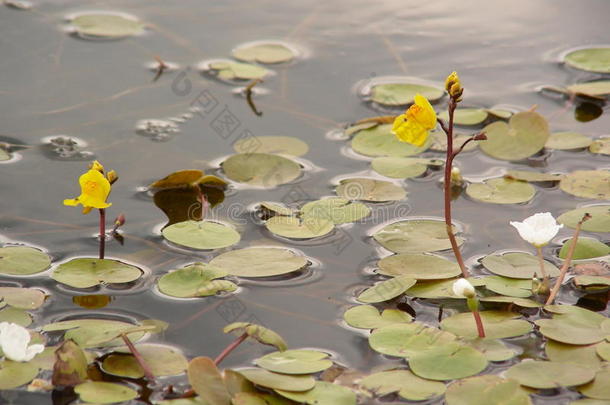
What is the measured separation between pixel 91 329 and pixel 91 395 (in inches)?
8.1

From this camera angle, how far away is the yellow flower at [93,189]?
2.05 metres

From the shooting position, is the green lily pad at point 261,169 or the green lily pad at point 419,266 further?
the green lily pad at point 261,169

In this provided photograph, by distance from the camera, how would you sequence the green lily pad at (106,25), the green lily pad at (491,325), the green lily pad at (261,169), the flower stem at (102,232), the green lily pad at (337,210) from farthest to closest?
1. the green lily pad at (106,25)
2. the green lily pad at (261,169)
3. the green lily pad at (337,210)
4. the flower stem at (102,232)
5. the green lily pad at (491,325)

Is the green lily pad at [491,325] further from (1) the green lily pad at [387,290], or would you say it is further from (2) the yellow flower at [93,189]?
(2) the yellow flower at [93,189]

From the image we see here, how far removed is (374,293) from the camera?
1.99 meters

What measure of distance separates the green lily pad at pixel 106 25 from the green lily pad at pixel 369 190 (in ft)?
3.91

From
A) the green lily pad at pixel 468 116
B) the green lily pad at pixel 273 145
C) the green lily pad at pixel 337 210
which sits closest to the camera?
the green lily pad at pixel 337 210

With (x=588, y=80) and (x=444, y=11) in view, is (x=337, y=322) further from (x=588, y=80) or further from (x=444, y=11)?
(x=444, y=11)

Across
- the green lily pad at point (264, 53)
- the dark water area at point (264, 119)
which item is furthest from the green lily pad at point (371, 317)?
the green lily pad at point (264, 53)

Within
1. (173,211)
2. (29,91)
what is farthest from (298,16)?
(173,211)

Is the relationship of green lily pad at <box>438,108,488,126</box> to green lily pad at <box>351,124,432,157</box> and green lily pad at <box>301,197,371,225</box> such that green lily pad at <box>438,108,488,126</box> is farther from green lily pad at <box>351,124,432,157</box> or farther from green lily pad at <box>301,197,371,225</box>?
green lily pad at <box>301,197,371,225</box>

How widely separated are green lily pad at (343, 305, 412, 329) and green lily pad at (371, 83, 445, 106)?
106 cm

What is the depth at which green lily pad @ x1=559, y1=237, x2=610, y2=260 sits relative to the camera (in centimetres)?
212

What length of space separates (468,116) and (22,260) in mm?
1406
